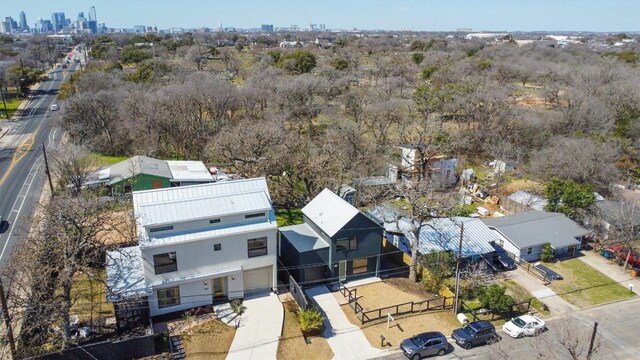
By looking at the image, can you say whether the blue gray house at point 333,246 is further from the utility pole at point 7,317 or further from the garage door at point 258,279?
the utility pole at point 7,317

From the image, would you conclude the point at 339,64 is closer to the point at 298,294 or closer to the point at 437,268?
the point at 437,268

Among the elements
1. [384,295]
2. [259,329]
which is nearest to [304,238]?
[384,295]

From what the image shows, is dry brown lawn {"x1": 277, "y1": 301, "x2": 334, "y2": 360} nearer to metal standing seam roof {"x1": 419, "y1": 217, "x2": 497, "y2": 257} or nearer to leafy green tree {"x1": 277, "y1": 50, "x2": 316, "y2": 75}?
metal standing seam roof {"x1": 419, "y1": 217, "x2": 497, "y2": 257}

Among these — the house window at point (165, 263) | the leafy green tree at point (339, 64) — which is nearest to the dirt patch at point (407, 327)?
the house window at point (165, 263)

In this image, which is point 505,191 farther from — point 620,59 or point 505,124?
point 620,59

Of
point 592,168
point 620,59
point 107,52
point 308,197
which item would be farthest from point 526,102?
point 107,52
